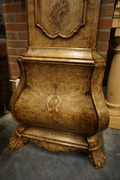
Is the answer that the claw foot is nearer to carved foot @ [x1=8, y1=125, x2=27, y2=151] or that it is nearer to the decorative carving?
carved foot @ [x1=8, y1=125, x2=27, y2=151]

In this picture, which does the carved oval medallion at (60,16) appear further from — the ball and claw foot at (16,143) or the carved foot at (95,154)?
the ball and claw foot at (16,143)

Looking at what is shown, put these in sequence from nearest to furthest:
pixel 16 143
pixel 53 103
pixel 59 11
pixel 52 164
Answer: pixel 59 11 < pixel 53 103 < pixel 52 164 < pixel 16 143

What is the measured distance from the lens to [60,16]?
0.78 metres

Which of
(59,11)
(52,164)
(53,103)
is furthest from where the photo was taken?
(52,164)

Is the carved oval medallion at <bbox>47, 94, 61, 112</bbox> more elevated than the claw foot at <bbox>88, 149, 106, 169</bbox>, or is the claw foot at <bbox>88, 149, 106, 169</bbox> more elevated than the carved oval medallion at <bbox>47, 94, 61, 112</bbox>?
the carved oval medallion at <bbox>47, 94, 61, 112</bbox>

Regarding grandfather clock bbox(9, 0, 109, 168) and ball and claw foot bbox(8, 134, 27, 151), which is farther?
ball and claw foot bbox(8, 134, 27, 151)

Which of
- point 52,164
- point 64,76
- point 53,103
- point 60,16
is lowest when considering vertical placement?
point 52,164

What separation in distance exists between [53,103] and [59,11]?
56 cm

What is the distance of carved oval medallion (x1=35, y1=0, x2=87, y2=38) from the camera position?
76 cm

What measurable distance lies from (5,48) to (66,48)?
857mm

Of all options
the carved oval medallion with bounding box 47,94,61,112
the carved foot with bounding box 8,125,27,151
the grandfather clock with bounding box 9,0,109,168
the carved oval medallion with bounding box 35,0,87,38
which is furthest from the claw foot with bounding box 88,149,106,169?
the carved oval medallion with bounding box 35,0,87,38

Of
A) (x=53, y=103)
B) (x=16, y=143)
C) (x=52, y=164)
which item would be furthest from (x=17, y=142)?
(x=53, y=103)

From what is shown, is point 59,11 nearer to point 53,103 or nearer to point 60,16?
point 60,16

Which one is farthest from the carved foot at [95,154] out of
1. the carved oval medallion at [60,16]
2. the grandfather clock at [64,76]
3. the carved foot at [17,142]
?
the carved oval medallion at [60,16]
